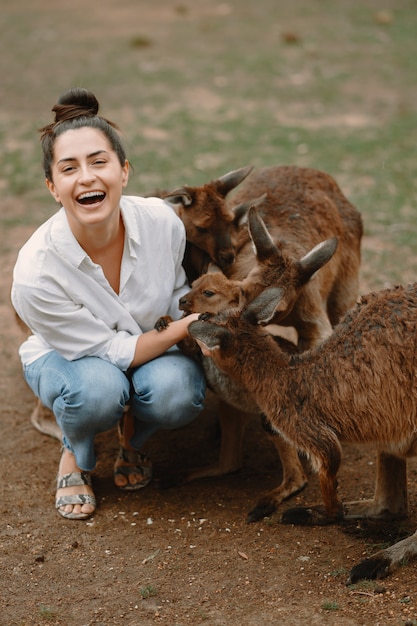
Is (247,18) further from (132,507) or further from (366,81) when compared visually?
(132,507)

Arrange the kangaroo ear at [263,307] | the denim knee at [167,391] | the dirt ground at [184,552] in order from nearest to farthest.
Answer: the dirt ground at [184,552] → the kangaroo ear at [263,307] → the denim knee at [167,391]

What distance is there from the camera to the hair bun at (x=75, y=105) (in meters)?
3.58

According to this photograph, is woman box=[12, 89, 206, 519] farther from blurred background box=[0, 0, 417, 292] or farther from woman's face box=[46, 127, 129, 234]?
blurred background box=[0, 0, 417, 292]

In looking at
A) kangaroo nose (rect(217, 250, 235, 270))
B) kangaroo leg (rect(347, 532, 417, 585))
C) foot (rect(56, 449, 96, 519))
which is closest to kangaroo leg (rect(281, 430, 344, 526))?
kangaroo leg (rect(347, 532, 417, 585))

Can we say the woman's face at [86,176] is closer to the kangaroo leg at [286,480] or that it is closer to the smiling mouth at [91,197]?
the smiling mouth at [91,197]

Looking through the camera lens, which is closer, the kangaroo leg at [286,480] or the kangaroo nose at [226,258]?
the kangaroo leg at [286,480]

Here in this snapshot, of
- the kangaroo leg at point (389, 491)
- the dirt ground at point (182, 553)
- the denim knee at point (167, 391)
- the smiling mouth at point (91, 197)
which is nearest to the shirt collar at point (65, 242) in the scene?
the smiling mouth at point (91, 197)

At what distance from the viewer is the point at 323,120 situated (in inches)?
352

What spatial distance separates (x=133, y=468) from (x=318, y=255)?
4.05 ft

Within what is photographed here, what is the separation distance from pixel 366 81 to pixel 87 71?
10.6 feet

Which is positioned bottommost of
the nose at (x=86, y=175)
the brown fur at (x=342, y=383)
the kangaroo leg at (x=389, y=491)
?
the kangaroo leg at (x=389, y=491)

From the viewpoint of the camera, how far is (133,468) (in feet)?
13.1

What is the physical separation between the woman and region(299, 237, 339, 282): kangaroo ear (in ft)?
1.87

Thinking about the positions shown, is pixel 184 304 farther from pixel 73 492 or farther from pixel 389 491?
→ pixel 389 491
